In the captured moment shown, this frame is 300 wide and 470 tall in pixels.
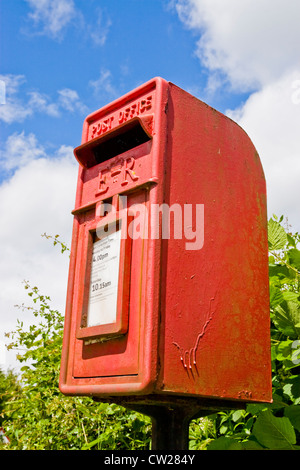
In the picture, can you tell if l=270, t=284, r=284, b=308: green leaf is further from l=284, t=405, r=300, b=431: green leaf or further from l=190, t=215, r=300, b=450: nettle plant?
l=284, t=405, r=300, b=431: green leaf

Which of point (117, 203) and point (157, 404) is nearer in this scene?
point (157, 404)

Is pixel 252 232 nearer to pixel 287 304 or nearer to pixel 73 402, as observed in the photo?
pixel 287 304

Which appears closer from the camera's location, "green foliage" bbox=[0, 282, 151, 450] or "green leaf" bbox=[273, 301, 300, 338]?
"green leaf" bbox=[273, 301, 300, 338]

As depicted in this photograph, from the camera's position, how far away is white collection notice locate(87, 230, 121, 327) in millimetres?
1377

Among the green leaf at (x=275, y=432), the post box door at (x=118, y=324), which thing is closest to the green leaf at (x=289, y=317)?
the green leaf at (x=275, y=432)

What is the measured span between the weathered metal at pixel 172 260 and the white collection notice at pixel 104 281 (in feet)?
0.06

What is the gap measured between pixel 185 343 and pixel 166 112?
2.24ft

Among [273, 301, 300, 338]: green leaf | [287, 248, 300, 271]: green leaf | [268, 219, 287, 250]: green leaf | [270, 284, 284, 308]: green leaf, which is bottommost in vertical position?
[273, 301, 300, 338]: green leaf

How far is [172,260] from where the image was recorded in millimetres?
1320

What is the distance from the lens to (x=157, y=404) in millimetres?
1354

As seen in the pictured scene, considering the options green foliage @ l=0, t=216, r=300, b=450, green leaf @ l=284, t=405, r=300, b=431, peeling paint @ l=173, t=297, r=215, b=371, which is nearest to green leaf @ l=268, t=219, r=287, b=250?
green foliage @ l=0, t=216, r=300, b=450

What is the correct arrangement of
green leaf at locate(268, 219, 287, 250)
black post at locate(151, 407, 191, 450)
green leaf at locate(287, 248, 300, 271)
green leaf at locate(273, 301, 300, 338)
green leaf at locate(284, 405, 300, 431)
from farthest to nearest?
1. green leaf at locate(268, 219, 287, 250)
2. green leaf at locate(287, 248, 300, 271)
3. green leaf at locate(273, 301, 300, 338)
4. green leaf at locate(284, 405, 300, 431)
5. black post at locate(151, 407, 191, 450)

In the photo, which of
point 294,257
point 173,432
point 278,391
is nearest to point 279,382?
point 278,391
